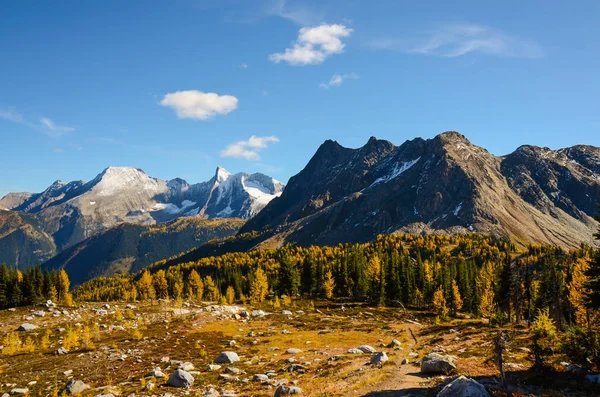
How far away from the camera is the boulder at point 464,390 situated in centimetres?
2162

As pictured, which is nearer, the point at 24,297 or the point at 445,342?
the point at 445,342

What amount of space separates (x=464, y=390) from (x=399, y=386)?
710 centimetres

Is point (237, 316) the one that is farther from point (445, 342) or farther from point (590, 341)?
point (590, 341)

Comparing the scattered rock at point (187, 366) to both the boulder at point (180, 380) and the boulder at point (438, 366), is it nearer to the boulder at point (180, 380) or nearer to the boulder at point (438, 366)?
the boulder at point (180, 380)

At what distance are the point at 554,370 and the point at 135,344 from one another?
48231mm

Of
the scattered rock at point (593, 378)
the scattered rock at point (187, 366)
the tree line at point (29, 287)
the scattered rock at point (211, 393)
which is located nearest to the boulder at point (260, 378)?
the scattered rock at point (211, 393)

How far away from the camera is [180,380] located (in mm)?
31188

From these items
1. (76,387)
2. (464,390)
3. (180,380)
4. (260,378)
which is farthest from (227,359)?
(464,390)

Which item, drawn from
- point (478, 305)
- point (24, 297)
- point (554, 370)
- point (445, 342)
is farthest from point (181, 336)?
point (478, 305)

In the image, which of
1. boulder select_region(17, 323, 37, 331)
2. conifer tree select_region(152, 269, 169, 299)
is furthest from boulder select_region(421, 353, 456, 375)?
conifer tree select_region(152, 269, 169, 299)

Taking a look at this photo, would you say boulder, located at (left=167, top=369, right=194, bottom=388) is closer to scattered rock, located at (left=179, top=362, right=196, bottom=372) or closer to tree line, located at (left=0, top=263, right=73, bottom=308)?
scattered rock, located at (left=179, top=362, right=196, bottom=372)

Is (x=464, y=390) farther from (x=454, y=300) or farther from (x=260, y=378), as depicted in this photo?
(x=454, y=300)

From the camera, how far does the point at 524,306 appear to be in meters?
113

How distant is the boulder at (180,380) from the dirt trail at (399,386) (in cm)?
1457
